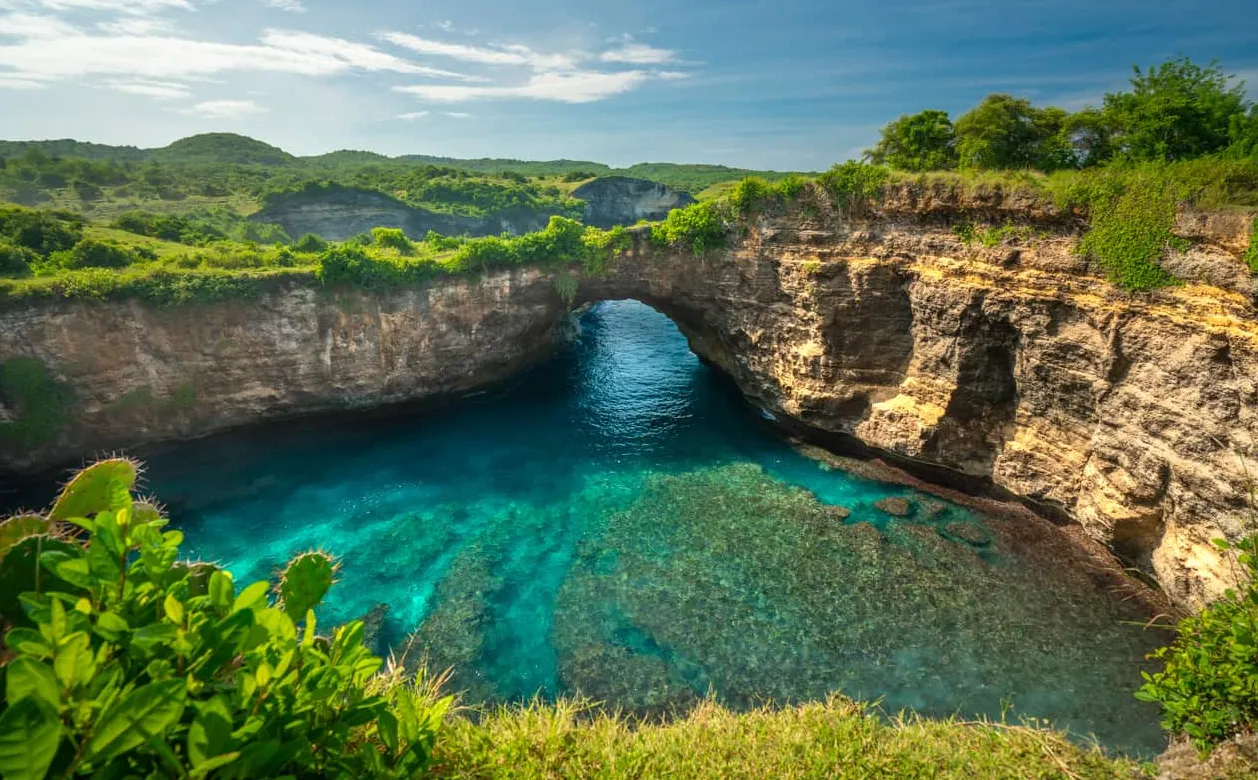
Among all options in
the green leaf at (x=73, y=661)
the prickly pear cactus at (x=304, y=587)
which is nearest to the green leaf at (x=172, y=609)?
the green leaf at (x=73, y=661)

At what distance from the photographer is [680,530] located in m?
18.9

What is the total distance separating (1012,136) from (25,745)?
26006 mm

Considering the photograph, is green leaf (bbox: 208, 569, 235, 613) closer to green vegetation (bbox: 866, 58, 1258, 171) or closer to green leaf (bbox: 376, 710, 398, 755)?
green leaf (bbox: 376, 710, 398, 755)

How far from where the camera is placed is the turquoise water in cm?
1342

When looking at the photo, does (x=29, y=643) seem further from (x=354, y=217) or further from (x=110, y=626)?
(x=354, y=217)

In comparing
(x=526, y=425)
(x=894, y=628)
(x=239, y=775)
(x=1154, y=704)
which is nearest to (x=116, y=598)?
(x=239, y=775)

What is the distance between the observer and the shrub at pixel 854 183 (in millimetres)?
20594

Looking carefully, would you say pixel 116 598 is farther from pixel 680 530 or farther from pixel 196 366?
pixel 196 366

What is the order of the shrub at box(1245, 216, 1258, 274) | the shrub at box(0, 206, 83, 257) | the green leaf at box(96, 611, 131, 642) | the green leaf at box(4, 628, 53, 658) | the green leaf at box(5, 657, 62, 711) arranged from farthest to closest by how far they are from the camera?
the shrub at box(0, 206, 83, 257) → the shrub at box(1245, 216, 1258, 274) → the green leaf at box(96, 611, 131, 642) → the green leaf at box(4, 628, 53, 658) → the green leaf at box(5, 657, 62, 711)

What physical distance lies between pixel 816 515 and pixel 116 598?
1930 cm

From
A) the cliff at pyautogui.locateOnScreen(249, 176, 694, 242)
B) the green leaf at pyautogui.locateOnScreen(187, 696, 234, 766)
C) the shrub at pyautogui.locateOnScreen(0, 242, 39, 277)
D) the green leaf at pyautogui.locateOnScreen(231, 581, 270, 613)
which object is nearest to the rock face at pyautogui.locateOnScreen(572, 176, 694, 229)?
the cliff at pyautogui.locateOnScreen(249, 176, 694, 242)

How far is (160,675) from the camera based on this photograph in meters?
2.62

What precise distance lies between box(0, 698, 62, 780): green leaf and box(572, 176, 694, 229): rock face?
3229 inches

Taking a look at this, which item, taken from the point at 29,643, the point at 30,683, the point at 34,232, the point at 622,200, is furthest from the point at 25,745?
the point at 622,200
